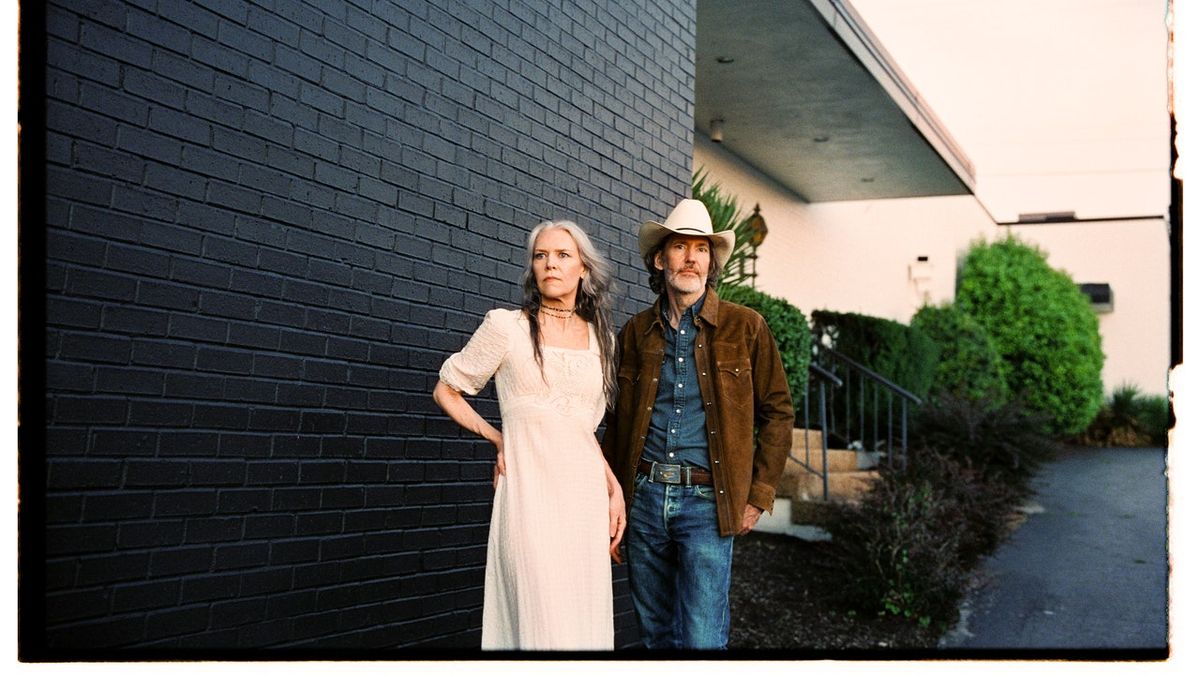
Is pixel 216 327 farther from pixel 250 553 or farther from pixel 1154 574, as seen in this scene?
pixel 1154 574

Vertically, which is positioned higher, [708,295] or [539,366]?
[708,295]

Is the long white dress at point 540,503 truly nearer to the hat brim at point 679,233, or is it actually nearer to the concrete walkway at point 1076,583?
the hat brim at point 679,233

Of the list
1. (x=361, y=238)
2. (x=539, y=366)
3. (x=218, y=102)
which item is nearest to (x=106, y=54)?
(x=218, y=102)

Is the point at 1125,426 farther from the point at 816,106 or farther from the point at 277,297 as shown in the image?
the point at 277,297

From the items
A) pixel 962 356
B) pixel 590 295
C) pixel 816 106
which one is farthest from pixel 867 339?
pixel 590 295

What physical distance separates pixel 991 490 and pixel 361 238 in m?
5.62

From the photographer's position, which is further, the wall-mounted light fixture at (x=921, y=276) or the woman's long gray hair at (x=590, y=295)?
the wall-mounted light fixture at (x=921, y=276)

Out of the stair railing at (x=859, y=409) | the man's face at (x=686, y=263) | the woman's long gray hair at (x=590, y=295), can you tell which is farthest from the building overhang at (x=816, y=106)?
the woman's long gray hair at (x=590, y=295)

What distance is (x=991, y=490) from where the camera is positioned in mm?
7672

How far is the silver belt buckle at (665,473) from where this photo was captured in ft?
11.6

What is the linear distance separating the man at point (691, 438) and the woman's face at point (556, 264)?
0.45m

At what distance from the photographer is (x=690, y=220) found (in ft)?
12.2

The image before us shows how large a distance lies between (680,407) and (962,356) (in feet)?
34.7

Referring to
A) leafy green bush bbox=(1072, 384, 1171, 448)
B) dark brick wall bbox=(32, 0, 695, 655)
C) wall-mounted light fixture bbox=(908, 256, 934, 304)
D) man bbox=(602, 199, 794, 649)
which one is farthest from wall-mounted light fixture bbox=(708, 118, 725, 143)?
leafy green bush bbox=(1072, 384, 1171, 448)
